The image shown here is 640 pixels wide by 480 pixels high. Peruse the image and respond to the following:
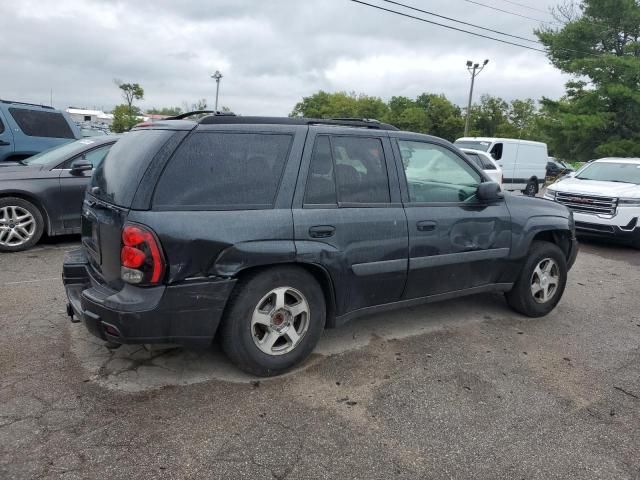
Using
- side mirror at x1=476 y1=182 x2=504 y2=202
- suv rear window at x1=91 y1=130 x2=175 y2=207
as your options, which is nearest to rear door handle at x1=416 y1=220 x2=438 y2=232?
side mirror at x1=476 y1=182 x2=504 y2=202

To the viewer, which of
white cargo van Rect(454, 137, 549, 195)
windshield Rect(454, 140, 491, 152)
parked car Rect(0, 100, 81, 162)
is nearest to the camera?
parked car Rect(0, 100, 81, 162)

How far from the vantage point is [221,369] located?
138 inches

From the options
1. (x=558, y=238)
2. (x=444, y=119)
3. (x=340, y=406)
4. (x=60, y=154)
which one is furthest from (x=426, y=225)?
(x=444, y=119)

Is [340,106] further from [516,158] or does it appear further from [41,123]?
[41,123]

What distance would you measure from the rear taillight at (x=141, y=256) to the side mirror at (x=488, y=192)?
2693 millimetres

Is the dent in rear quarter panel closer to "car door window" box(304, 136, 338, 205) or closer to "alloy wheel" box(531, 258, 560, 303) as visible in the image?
Answer: "car door window" box(304, 136, 338, 205)

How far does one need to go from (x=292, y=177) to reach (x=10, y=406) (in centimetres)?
218

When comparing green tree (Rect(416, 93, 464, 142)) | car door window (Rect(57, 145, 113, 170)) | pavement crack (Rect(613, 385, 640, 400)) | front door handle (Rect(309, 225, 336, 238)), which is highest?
green tree (Rect(416, 93, 464, 142))

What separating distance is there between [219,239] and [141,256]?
453 mm

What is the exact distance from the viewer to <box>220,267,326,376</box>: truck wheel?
318 centimetres

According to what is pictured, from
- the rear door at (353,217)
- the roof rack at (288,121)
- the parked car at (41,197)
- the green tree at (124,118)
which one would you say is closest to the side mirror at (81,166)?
the parked car at (41,197)

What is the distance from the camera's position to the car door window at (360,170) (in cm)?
361

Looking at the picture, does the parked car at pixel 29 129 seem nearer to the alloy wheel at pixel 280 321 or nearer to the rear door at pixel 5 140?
the rear door at pixel 5 140

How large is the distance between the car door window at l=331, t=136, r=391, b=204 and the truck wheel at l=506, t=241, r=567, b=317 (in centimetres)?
184
